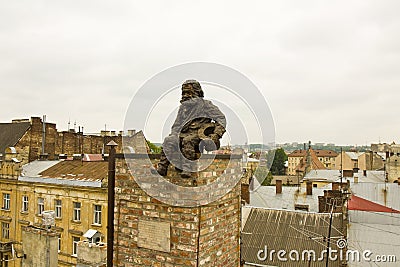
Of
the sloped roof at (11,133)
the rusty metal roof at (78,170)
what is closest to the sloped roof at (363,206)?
the rusty metal roof at (78,170)

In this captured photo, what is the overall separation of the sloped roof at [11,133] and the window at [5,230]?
587 cm

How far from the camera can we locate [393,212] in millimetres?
13781

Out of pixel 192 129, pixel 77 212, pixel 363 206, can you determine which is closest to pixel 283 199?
pixel 363 206

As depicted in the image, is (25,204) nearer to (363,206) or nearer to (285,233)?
(285,233)

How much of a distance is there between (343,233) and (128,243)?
30.6ft

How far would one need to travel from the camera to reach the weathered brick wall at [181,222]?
11.1 ft

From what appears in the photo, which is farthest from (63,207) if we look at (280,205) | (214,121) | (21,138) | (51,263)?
(214,121)

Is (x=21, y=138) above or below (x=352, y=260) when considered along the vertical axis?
above

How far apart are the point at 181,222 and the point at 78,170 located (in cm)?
1643

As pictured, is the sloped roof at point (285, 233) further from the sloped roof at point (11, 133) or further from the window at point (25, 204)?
the sloped roof at point (11, 133)

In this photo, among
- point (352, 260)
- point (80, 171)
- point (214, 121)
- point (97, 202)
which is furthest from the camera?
point (80, 171)

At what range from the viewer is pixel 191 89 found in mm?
3713

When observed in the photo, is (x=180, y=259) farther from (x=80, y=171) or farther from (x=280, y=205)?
(x=80, y=171)

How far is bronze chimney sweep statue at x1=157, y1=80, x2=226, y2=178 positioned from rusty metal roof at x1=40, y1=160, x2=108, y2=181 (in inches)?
543
